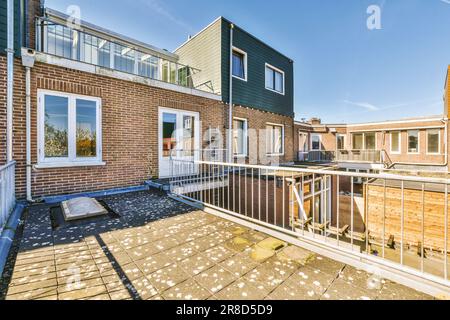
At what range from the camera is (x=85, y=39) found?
23.4 ft

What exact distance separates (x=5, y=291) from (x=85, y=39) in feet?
27.2

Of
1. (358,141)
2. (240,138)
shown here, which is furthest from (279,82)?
(358,141)

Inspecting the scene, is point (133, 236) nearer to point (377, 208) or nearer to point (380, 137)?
point (377, 208)

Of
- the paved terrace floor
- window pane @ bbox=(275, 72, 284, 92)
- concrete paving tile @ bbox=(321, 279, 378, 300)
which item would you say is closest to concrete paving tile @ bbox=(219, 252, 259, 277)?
the paved terrace floor

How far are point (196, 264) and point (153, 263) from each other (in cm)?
48

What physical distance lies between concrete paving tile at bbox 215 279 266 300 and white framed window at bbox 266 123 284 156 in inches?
369

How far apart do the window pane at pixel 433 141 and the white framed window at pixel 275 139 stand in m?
14.0

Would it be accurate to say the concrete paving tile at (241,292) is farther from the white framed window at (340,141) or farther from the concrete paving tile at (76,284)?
the white framed window at (340,141)

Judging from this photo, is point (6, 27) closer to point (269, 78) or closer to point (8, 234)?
point (8, 234)

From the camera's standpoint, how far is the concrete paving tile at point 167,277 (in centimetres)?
185

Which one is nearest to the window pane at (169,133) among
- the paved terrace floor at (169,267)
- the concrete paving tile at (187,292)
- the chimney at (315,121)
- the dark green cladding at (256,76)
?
the dark green cladding at (256,76)

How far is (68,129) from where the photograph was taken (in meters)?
4.85
